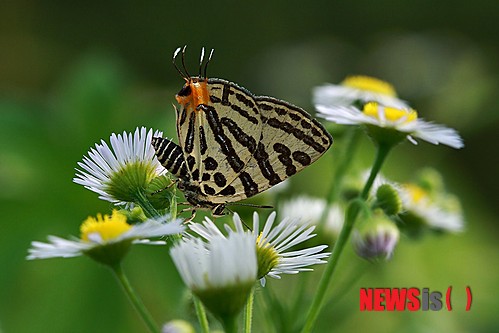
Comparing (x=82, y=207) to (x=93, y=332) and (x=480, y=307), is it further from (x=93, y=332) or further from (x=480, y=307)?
(x=480, y=307)

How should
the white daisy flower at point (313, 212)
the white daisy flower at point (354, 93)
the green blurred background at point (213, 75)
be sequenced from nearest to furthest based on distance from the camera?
the white daisy flower at point (313, 212) → the white daisy flower at point (354, 93) → the green blurred background at point (213, 75)

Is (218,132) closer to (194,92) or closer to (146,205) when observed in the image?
(194,92)

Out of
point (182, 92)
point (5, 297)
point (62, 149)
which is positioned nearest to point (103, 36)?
point (62, 149)

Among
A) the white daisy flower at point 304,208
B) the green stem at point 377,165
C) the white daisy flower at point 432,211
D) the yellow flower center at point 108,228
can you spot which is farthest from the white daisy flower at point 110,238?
the white daisy flower at point 432,211

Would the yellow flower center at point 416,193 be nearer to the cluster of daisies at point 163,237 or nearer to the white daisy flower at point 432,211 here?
the white daisy flower at point 432,211

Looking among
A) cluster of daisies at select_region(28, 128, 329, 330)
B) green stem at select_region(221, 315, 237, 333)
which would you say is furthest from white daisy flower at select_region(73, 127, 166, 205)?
green stem at select_region(221, 315, 237, 333)

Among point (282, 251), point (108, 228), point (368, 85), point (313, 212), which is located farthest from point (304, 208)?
point (108, 228)

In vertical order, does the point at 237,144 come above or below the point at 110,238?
above
